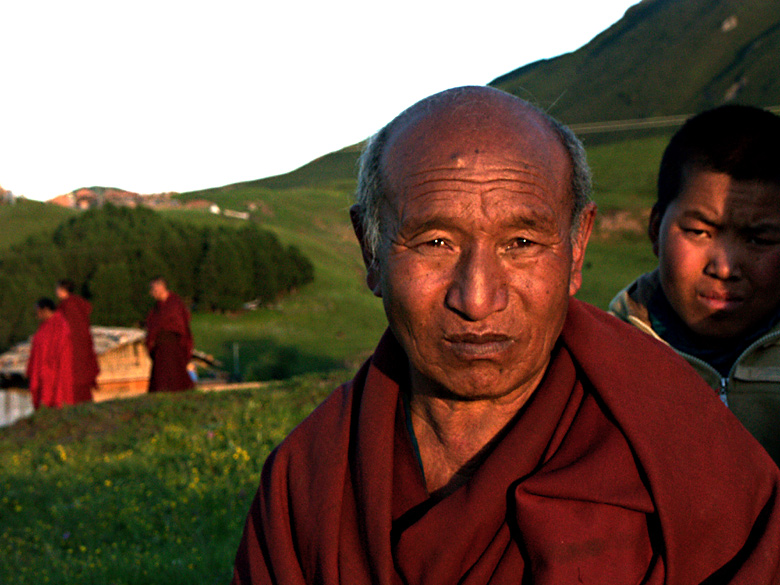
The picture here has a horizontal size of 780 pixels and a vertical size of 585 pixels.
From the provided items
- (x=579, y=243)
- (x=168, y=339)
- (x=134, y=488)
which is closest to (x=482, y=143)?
(x=579, y=243)

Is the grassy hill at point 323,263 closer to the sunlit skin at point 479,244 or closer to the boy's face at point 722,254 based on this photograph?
the boy's face at point 722,254

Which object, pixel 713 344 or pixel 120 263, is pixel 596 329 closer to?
pixel 713 344

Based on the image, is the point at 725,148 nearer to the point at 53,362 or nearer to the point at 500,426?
the point at 500,426

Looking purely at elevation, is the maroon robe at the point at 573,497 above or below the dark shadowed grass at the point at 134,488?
above

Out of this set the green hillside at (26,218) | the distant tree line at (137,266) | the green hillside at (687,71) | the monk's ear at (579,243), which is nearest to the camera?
the monk's ear at (579,243)

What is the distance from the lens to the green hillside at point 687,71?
15062cm

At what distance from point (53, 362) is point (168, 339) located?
228 centimetres

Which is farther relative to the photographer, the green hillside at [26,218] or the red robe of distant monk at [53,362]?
the green hillside at [26,218]

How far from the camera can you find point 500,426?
192 cm

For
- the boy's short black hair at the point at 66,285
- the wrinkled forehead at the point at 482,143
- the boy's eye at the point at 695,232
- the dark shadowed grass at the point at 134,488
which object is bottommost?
the dark shadowed grass at the point at 134,488

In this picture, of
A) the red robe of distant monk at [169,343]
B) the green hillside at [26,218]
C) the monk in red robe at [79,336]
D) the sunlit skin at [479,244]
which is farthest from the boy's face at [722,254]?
the green hillside at [26,218]

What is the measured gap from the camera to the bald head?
1763mm

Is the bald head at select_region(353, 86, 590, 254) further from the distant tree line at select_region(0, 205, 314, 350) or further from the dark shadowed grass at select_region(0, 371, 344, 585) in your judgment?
the distant tree line at select_region(0, 205, 314, 350)

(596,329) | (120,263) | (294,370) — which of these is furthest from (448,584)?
(120,263)
